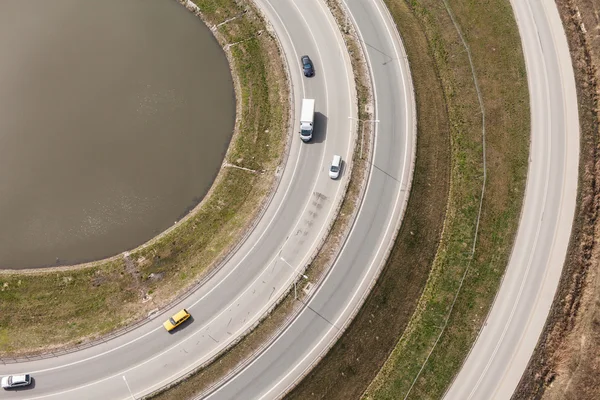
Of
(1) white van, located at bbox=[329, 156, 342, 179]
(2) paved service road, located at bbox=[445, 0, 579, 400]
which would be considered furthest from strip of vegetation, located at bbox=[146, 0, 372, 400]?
(2) paved service road, located at bbox=[445, 0, 579, 400]

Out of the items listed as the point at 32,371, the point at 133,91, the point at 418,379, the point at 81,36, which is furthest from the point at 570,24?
the point at 32,371

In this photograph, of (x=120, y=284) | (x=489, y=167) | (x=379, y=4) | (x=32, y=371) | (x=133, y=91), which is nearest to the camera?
(x=32, y=371)

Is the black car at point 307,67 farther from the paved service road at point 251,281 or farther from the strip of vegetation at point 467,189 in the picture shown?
the strip of vegetation at point 467,189

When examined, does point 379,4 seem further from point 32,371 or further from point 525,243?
point 32,371

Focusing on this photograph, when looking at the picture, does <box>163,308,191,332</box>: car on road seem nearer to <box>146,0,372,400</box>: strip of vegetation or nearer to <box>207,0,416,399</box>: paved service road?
<box>146,0,372,400</box>: strip of vegetation

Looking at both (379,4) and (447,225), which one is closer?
(447,225)

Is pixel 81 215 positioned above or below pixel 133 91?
below

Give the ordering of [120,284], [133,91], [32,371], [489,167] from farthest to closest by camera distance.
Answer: [133,91] < [489,167] < [120,284] < [32,371]
